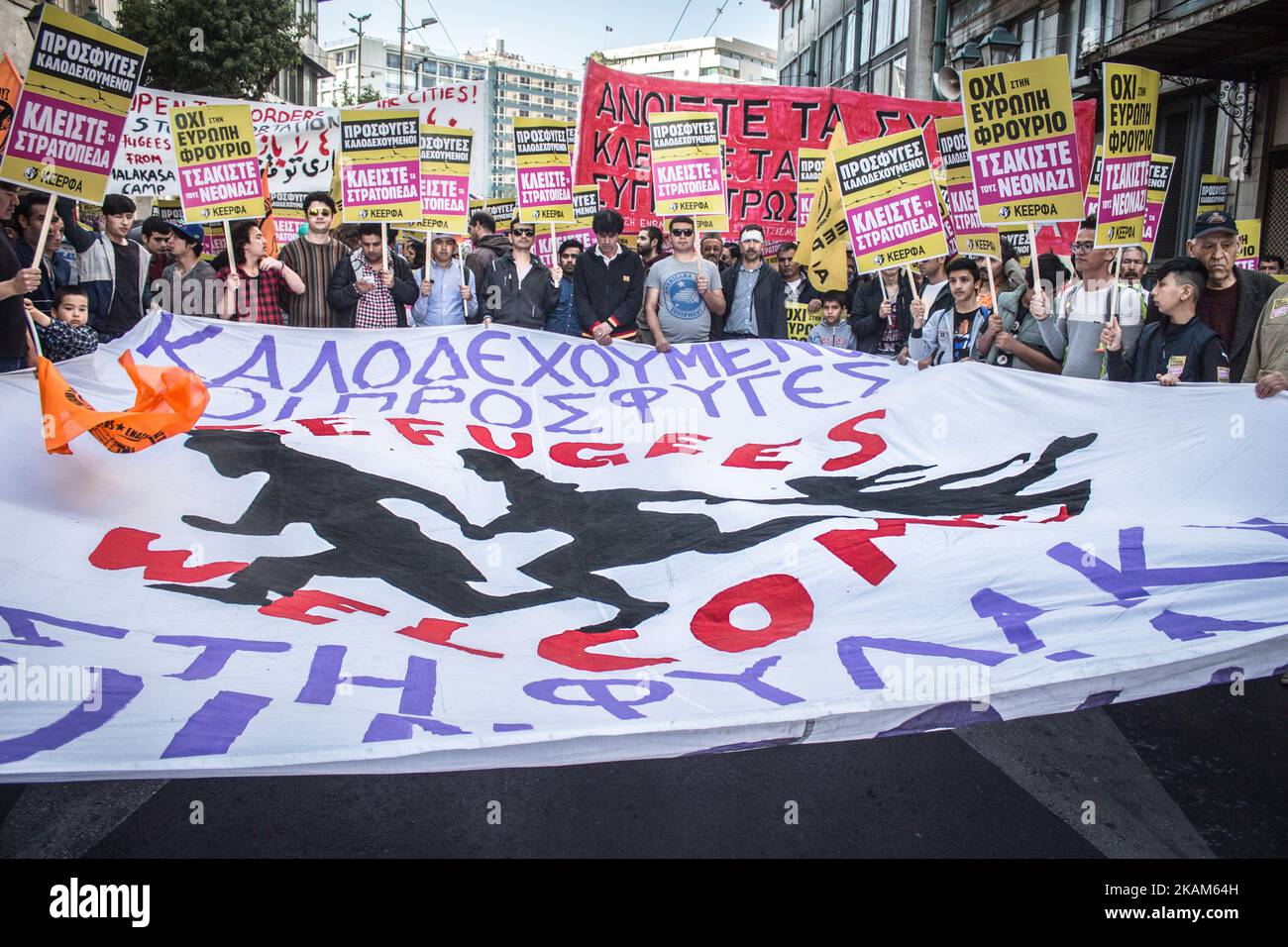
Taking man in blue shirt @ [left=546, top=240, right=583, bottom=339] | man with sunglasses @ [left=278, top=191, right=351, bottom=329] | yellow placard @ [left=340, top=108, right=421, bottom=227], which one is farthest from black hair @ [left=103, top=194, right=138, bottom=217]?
man in blue shirt @ [left=546, top=240, right=583, bottom=339]

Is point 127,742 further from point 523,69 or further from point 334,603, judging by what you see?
point 523,69

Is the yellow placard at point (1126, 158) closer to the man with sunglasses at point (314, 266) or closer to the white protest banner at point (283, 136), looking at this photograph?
the man with sunglasses at point (314, 266)

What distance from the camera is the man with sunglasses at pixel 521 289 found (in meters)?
8.11

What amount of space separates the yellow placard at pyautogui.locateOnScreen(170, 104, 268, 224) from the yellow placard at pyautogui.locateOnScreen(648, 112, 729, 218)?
9.63ft

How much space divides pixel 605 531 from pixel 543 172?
4995mm

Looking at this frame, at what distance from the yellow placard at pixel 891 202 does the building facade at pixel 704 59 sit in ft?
432

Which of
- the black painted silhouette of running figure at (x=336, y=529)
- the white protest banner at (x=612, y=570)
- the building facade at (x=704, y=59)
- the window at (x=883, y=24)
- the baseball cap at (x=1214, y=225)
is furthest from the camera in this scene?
the building facade at (x=704, y=59)

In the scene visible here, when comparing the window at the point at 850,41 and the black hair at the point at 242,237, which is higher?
the window at the point at 850,41

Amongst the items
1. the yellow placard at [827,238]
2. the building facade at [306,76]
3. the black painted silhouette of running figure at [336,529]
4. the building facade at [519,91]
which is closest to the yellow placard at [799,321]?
the yellow placard at [827,238]

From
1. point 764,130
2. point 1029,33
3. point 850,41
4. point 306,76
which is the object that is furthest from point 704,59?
point 764,130

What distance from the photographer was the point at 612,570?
4.08 metres

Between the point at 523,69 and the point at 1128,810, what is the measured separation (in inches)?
7601
